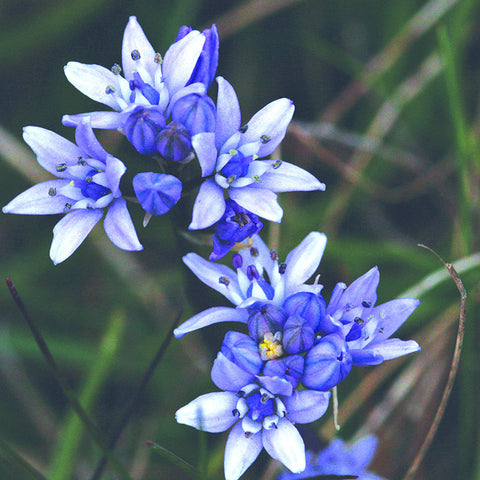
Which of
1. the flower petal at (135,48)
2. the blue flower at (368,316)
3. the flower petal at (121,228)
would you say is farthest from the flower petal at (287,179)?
the flower petal at (135,48)

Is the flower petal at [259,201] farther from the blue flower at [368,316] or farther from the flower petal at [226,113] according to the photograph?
the blue flower at [368,316]

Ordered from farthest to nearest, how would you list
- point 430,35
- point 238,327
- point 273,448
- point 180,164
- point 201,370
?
point 430,35, point 201,370, point 238,327, point 180,164, point 273,448

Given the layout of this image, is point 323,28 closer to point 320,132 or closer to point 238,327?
point 320,132

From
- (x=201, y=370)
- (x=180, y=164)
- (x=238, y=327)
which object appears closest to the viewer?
(x=180, y=164)

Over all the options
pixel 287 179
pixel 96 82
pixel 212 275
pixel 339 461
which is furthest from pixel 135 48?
pixel 339 461

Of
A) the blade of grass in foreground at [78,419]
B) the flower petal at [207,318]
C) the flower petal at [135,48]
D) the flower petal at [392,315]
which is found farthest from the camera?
the blade of grass in foreground at [78,419]

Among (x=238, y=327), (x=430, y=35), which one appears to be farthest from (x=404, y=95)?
(x=238, y=327)

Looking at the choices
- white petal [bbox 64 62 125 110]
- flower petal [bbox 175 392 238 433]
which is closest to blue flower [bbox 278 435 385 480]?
flower petal [bbox 175 392 238 433]
